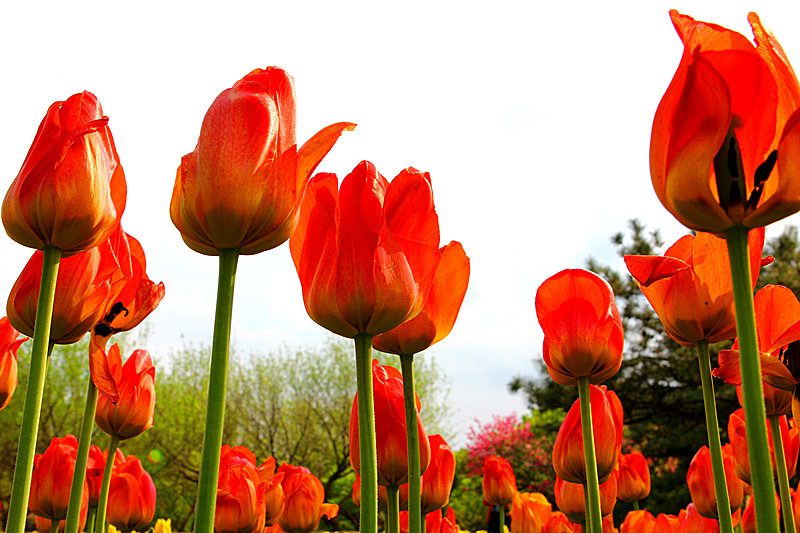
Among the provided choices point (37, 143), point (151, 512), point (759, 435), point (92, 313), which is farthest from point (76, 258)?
point (151, 512)

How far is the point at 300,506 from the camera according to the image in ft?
9.08

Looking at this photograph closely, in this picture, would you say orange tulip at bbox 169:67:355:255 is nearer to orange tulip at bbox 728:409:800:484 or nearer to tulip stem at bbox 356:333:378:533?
tulip stem at bbox 356:333:378:533

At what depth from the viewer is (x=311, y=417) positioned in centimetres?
1838

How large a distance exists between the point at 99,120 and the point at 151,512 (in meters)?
1.91

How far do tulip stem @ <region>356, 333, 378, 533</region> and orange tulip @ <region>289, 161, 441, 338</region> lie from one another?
7cm

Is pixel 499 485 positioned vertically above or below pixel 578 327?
below

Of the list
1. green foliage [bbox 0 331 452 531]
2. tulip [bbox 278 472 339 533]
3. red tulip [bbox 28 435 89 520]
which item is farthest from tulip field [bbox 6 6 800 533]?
green foliage [bbox 0 331 452 531]

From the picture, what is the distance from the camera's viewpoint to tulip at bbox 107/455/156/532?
7.65 feet

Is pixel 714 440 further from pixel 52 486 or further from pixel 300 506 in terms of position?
pixel 300 506

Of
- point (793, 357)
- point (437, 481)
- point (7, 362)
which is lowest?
point (437, 481)

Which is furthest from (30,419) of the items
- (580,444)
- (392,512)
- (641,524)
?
(641,524)

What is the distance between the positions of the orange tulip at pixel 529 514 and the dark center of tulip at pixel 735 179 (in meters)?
2.55

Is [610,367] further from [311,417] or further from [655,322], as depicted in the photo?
[311,417]

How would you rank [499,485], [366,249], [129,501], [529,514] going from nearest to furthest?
1. [366,249]
2. [129,501]
3. [529,514]
4. [499,485]
